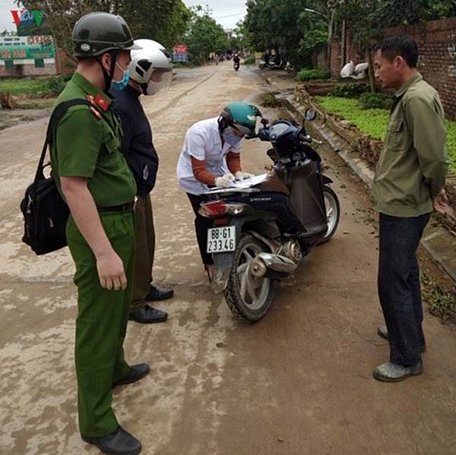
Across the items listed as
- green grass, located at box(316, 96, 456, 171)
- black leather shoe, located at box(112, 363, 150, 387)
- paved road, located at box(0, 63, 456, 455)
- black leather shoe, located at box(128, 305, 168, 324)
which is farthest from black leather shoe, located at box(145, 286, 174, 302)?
green grass, located at box(316, 96, 456, 171)

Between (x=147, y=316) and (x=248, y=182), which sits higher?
(x=248, y=182)

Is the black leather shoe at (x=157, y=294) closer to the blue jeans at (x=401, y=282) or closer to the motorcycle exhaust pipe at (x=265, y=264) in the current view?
the motorcycle exhaust pipe at (x=265, y=264)

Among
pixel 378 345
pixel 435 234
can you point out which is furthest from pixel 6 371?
pixel 435 234

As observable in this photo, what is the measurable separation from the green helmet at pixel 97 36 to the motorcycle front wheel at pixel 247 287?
1.64 metres

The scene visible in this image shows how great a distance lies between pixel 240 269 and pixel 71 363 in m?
1.21

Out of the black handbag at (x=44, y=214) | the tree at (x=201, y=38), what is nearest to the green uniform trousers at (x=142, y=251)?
the black handbag at (x=44, y=214)

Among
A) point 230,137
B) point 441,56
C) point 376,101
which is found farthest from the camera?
point 376,101

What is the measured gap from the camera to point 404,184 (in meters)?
2.63

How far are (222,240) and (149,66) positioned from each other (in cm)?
115

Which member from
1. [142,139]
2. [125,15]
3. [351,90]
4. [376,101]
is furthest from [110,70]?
[125,15]

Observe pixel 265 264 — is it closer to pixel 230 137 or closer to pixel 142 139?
pixel 230 137

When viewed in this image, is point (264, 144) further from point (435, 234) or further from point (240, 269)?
point (240, 269)

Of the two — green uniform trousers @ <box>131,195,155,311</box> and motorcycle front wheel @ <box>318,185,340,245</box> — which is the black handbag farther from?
motorcycle front wheel @ <box>318,185,340,245</box>

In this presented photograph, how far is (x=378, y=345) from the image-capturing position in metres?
3.25
